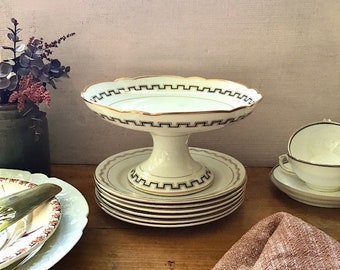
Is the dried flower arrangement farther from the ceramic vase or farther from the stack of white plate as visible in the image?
the stack of white plate

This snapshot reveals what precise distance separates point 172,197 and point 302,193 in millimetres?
201

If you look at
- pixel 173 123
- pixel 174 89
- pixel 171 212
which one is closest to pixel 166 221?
pixel 171 212

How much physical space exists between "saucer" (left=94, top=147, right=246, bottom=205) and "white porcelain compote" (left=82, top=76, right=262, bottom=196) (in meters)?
0.01

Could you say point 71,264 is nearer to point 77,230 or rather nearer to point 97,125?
point 77,230

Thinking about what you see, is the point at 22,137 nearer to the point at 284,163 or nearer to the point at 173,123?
the point at 173,123

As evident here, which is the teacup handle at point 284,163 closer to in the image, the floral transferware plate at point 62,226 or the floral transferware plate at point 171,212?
the floral transferware plate at point 171,212

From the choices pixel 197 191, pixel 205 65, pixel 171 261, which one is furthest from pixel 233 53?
pixel 171 261

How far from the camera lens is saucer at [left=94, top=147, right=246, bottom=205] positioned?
677 millimetres

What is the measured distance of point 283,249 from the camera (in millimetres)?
515

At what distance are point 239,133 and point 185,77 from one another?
15cm

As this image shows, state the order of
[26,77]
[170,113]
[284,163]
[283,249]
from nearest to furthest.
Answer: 1. [283,249]
2. [170,113]
3. [26,77]
4. [284,163]

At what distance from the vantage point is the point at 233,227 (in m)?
0.69

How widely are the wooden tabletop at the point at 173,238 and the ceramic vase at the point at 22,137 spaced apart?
0.29 ft

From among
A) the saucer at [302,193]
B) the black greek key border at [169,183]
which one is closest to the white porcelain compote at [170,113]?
the black greek key border at [169,183]
